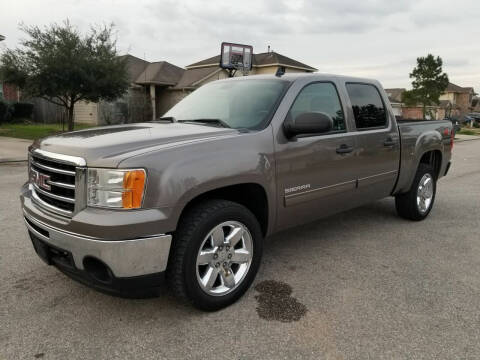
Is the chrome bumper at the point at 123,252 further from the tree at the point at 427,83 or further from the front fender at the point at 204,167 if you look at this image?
the tree at the point at 427,83

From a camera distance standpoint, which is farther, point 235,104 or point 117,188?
point 235,104

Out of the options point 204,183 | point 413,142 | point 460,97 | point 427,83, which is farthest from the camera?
point 460,97

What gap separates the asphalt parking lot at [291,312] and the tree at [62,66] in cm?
1335

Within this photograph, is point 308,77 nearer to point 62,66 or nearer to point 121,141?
point 121,141

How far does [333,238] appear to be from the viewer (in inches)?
186

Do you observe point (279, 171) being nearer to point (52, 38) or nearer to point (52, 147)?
point (52, 147)

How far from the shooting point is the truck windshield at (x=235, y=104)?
3.48 meters

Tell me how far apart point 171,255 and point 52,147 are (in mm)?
1140

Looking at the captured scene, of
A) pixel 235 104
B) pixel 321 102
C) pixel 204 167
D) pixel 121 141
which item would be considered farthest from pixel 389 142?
pixel 121 141

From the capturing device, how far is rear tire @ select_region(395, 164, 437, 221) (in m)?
5.23

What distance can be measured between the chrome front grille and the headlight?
3.9 inches

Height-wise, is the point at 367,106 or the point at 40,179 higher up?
the point at 367,106

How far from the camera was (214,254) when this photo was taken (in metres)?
2.94

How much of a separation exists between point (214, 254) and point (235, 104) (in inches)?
58.3
